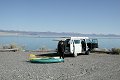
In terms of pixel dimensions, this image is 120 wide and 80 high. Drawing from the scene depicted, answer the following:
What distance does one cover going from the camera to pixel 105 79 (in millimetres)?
14125

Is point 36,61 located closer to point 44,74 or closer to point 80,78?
point 44,74

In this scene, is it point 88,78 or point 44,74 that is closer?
point 88,78

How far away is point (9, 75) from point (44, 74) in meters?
1.97

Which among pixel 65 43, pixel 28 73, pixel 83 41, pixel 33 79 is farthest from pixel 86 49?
pixel 33 79

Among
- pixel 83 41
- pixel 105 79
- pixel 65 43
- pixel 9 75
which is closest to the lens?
pixel 105 79

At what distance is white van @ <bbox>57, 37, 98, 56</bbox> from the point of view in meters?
26.1

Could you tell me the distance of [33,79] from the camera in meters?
14.2

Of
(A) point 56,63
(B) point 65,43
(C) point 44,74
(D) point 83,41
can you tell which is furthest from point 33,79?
(D) point 83,41

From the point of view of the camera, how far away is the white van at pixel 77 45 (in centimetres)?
2611

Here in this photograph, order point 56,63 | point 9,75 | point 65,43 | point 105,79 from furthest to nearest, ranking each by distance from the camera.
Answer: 1. point 65,43
2. point 56,63
3. point 9,75
4. point 105,79

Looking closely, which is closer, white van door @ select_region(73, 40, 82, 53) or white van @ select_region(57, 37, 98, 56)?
white van @ select_region(57, 37, 98, 56)

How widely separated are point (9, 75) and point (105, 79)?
17.2 ft

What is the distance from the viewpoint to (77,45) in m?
26.9

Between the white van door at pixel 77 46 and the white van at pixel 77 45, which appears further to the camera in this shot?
the white van door at pixel 77 46
